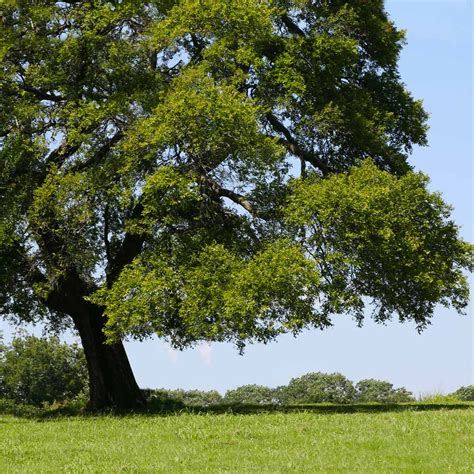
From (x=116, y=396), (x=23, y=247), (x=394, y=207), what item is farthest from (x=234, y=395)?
(x=394, y=207)

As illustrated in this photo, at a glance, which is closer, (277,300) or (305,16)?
(277,300)

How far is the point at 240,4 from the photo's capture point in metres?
28.4

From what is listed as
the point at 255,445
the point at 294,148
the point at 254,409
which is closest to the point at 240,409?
the point at 254,409

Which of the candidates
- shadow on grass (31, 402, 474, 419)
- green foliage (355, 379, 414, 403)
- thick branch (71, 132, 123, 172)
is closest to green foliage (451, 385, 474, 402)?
green foliage (355, 379, 414, 403)

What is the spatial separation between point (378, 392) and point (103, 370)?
1840 centimetres

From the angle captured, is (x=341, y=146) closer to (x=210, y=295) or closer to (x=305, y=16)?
(x=305, y=16)

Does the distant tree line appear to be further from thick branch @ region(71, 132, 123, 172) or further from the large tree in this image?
thick branch @ region(71, 132, 123, 172)

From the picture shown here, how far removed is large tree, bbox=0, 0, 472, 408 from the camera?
26234 mm

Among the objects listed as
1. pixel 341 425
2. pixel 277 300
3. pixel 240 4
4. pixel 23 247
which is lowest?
pixel 341 425

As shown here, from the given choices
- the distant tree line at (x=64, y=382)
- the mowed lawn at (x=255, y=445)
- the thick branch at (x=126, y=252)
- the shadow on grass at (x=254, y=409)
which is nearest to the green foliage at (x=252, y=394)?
the distant tree line at (x=64, y=382)

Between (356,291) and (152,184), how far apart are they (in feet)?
24.8

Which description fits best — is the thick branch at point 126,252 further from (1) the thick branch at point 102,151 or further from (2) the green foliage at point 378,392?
(2) the green foliage at point 378,392

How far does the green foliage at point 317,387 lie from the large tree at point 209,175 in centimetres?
1371

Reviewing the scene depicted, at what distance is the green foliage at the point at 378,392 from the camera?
4200 cm
